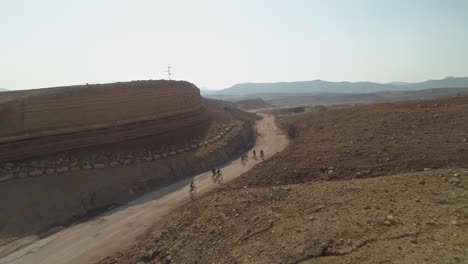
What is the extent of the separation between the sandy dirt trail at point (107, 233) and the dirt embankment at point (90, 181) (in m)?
1.31

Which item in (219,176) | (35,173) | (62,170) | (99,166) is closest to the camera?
(35,173)

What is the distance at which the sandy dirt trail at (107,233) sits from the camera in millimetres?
16047

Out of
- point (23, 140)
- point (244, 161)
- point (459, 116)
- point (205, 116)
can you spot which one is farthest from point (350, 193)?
point (205, 116)

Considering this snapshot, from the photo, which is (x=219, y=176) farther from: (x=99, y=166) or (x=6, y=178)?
(x=6, y=178)

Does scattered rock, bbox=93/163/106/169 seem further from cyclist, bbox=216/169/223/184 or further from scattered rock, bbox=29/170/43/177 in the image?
cyclist, bbox=216/169/223/184

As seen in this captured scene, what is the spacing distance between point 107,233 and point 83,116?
11.6 meters

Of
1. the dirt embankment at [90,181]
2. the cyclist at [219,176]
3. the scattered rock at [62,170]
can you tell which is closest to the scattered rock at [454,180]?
the cyclist at [219,176]

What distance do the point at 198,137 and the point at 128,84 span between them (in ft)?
26.6

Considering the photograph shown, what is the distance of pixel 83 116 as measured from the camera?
1040 inches

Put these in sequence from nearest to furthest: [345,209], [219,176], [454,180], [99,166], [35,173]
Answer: [345,209] < [454,180] < [35,173] < [99,166] < [219,176]

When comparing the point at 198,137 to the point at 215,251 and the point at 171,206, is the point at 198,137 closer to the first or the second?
the point at 171,206

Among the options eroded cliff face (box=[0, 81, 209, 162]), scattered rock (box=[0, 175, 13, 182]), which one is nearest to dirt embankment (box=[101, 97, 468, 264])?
scattered rock (box=[0, 175, 13, 182])

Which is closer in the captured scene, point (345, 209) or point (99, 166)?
point (345, 209)

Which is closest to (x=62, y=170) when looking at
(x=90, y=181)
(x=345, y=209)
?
(x=90, y=181)
